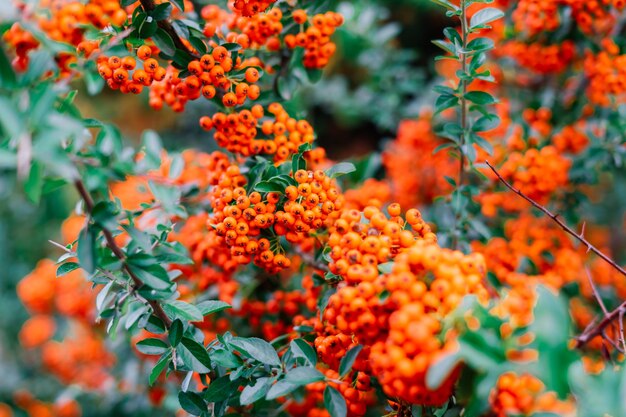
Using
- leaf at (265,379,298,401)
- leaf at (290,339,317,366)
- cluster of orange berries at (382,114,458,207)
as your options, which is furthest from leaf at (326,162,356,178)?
cluster of orange berries at (382,114,458,207)

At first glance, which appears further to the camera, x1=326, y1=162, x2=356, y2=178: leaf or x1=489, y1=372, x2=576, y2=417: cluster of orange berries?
x1=326, y1=162, x2=356, y2=178: leaf

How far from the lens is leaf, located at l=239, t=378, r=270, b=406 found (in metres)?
1.28

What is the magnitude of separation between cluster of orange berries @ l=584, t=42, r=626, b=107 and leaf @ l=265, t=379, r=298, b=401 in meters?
1.75

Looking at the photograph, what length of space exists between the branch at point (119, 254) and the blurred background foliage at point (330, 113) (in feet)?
5.74

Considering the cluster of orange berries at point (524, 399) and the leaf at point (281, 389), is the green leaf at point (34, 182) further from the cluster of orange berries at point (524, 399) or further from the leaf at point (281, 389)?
the cluster of orange berries at point (524, 399)

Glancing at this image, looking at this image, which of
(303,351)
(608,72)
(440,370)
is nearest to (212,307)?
(303,351)

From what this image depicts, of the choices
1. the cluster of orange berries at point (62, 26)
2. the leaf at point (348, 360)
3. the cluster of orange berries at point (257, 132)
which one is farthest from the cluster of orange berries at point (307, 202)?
the cluster of orange berries at point (62, 26)

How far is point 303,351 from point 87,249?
1.99 ft

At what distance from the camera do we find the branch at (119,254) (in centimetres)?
109

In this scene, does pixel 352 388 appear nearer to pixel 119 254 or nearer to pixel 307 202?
pixel 307 202

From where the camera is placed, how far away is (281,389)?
1.18 m

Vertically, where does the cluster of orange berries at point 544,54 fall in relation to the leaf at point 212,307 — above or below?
above

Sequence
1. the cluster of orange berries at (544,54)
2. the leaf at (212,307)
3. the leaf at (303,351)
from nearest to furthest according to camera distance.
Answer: the leaf at (303,351) → the leaf at (212,307) → the cluster of orange berries at (544,54)

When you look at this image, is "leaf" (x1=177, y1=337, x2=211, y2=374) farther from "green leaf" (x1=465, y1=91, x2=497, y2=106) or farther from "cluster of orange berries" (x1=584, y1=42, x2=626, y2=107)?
"cluster of orange berries" (x1=584, y1=42, x2=626, y2=107)
